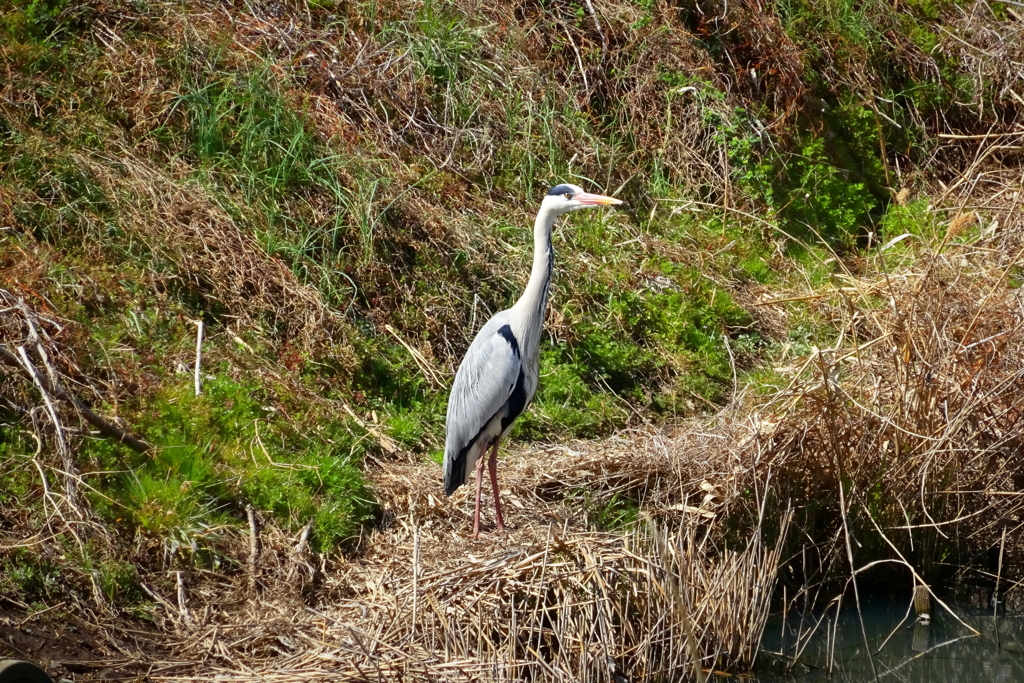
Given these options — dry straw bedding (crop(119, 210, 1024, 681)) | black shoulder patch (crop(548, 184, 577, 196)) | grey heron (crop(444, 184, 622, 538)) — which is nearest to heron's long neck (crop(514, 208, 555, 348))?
grey heron (crop(444, 184, 622, 538))

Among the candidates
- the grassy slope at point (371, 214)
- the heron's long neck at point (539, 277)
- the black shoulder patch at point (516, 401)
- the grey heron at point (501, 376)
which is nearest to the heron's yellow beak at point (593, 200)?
the grey heron at point (501, 376)

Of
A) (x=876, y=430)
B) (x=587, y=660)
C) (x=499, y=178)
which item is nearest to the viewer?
(x=587, y=660)

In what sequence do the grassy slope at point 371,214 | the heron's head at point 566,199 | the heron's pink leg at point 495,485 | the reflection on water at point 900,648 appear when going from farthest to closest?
the grassy slope at point 371,214 < the heron's head at point 566,199 < the heron's pink leg at point 495,485 < the reflection on water at point 900,648

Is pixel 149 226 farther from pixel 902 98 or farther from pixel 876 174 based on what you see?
pixel 902 98

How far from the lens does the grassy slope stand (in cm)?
586

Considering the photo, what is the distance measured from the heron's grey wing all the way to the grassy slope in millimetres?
595

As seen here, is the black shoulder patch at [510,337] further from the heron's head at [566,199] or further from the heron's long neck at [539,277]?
the heron's head at [566,199]

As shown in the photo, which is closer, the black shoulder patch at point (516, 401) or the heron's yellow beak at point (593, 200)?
the heron's yellow beak at point (593, 200)

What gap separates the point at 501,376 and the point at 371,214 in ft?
7.27

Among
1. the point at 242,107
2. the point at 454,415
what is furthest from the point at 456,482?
the point at 242,107

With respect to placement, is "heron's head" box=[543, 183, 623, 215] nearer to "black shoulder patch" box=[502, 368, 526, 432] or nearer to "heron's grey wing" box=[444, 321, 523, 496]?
"heron's grey wing" box=[444, 321, 523, 496]

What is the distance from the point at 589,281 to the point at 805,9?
4.45 metres

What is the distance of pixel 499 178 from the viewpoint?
8.53 metres

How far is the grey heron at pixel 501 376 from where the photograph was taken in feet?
18.6
